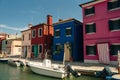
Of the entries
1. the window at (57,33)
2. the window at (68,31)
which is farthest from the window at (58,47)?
the window at (68,31)

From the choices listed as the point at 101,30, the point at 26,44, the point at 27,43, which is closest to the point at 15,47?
the point at 26,44

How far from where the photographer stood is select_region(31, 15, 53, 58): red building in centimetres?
3159

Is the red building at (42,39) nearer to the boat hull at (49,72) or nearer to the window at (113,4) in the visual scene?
the boat hull at (49,72)

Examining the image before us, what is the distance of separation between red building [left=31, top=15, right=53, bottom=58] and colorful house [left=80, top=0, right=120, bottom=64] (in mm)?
10367

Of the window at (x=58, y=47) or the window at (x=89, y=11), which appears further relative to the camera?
the window at (x=58, y=47)

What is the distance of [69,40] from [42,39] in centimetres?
785

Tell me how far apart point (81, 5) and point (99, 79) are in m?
13.5

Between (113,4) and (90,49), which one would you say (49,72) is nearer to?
(90,49)

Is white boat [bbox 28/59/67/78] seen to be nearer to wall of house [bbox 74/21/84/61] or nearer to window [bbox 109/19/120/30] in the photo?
wall of house [bbox 74/21/84/61]

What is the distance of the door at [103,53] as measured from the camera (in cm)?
2084

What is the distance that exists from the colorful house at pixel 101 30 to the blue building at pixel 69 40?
2.28 metres

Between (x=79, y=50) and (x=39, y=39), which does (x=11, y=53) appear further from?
(x=79, y=50)

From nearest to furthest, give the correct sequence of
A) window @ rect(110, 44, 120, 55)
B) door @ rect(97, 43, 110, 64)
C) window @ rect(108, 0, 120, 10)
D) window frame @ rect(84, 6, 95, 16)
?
window @ rect(110, 44, 120, 55), window @ rect(108, 0, 120, 10), door @ rect(97, 43, 110, 64), window frame @ rect(84, 6, 95, 16)

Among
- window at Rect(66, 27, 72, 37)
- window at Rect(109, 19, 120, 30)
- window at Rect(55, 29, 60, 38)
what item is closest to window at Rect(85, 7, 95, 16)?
window at Rect(109, 19, 120, 30)
